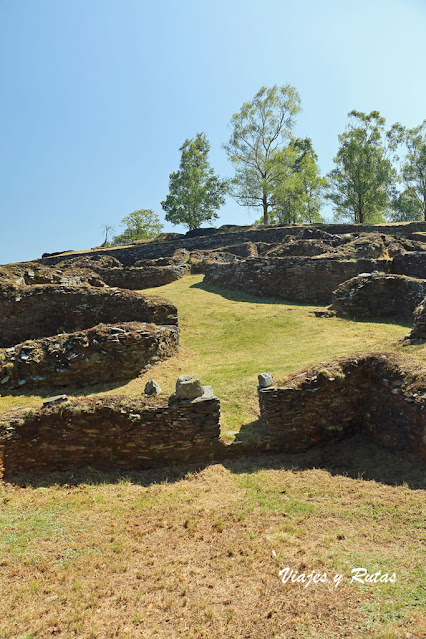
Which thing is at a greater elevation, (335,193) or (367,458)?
(335,193)

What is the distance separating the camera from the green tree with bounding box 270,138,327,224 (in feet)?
158

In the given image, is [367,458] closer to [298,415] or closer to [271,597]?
[298,415]

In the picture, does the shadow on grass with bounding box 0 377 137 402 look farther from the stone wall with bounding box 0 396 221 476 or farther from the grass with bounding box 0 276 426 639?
the grass with bounding box 0 276 426 639

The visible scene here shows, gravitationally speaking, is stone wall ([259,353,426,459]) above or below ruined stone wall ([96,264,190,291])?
below

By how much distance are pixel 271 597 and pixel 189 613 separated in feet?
2.89

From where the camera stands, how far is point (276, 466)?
7.56 meters

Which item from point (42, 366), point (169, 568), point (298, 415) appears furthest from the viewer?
point (42, 366)

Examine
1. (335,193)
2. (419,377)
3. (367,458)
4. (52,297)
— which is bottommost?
(367,458)

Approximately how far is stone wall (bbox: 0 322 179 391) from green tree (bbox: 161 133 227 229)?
158ft

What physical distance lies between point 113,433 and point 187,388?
62.3 inches

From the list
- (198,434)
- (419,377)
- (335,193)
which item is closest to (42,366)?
(198,434)

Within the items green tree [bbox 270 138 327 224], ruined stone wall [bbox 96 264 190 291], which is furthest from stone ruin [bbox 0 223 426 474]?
green tree [bbox 270 138 327 224]

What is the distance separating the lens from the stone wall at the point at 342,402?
7.70 m

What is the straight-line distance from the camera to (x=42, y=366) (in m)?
11.5
